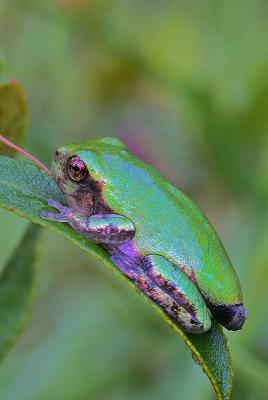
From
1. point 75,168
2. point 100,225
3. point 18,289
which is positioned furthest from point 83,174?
point 18,289

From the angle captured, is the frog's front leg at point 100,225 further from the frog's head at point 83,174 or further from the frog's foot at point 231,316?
the frog's foot at point 231,316

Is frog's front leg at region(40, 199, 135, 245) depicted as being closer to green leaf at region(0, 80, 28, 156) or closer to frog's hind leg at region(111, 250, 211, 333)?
frog's hind leg at region(111, 250, 211, 333)

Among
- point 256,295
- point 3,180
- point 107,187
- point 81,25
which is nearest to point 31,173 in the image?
point 3,180

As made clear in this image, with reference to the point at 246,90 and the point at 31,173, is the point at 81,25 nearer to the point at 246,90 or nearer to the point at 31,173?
the point at 246,90

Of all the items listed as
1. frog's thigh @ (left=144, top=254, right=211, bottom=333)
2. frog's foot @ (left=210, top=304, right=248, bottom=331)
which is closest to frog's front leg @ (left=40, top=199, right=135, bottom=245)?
frog's thigh @ (left=144, top=254, right=211, bottom=333)

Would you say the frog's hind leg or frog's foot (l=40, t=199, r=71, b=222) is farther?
the frog's hind leg

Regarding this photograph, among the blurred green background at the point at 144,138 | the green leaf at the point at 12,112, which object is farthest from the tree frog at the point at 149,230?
the blurred green background at the point at 144,138
